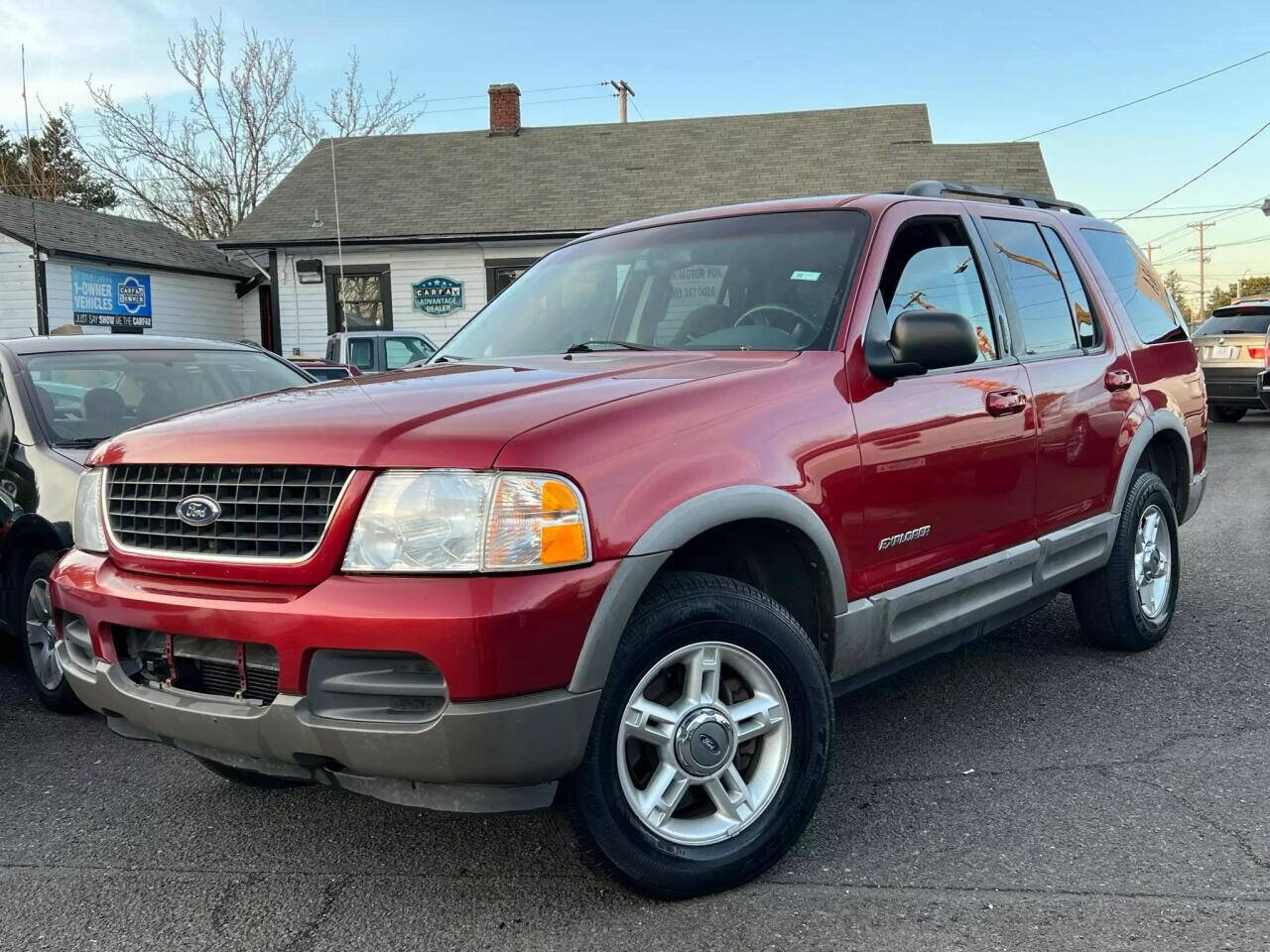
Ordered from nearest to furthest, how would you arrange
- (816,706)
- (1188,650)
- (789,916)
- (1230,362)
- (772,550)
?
(789,916), (816,706), (772,550), (1188,650), (1230,362)

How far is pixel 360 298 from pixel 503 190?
3.70 metres

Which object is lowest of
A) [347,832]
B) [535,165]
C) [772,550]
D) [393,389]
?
[347,832]

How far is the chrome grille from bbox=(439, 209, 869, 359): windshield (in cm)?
141

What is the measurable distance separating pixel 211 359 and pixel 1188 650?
494cm

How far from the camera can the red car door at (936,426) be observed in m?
3.33

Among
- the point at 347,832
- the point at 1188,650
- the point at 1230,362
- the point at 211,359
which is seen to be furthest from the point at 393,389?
the point at 1230,362

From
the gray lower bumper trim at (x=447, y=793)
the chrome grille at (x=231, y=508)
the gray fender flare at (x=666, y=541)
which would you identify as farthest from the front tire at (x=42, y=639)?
the gray fender flare at (x=666, y=541)

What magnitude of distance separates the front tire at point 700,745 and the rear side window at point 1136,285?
296 cm

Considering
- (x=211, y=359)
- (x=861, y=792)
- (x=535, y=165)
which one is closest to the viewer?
(x=861, y=792)

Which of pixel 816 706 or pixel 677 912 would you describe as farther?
pixel 816 706

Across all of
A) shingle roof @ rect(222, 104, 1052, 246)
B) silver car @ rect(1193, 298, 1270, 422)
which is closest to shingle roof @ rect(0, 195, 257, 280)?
shingle roof @ rect(222, 104, 1052, 246)

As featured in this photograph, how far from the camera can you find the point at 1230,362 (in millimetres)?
15375

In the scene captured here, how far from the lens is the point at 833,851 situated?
3111 millimetres

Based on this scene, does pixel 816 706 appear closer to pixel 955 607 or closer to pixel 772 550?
pixel 772 550
